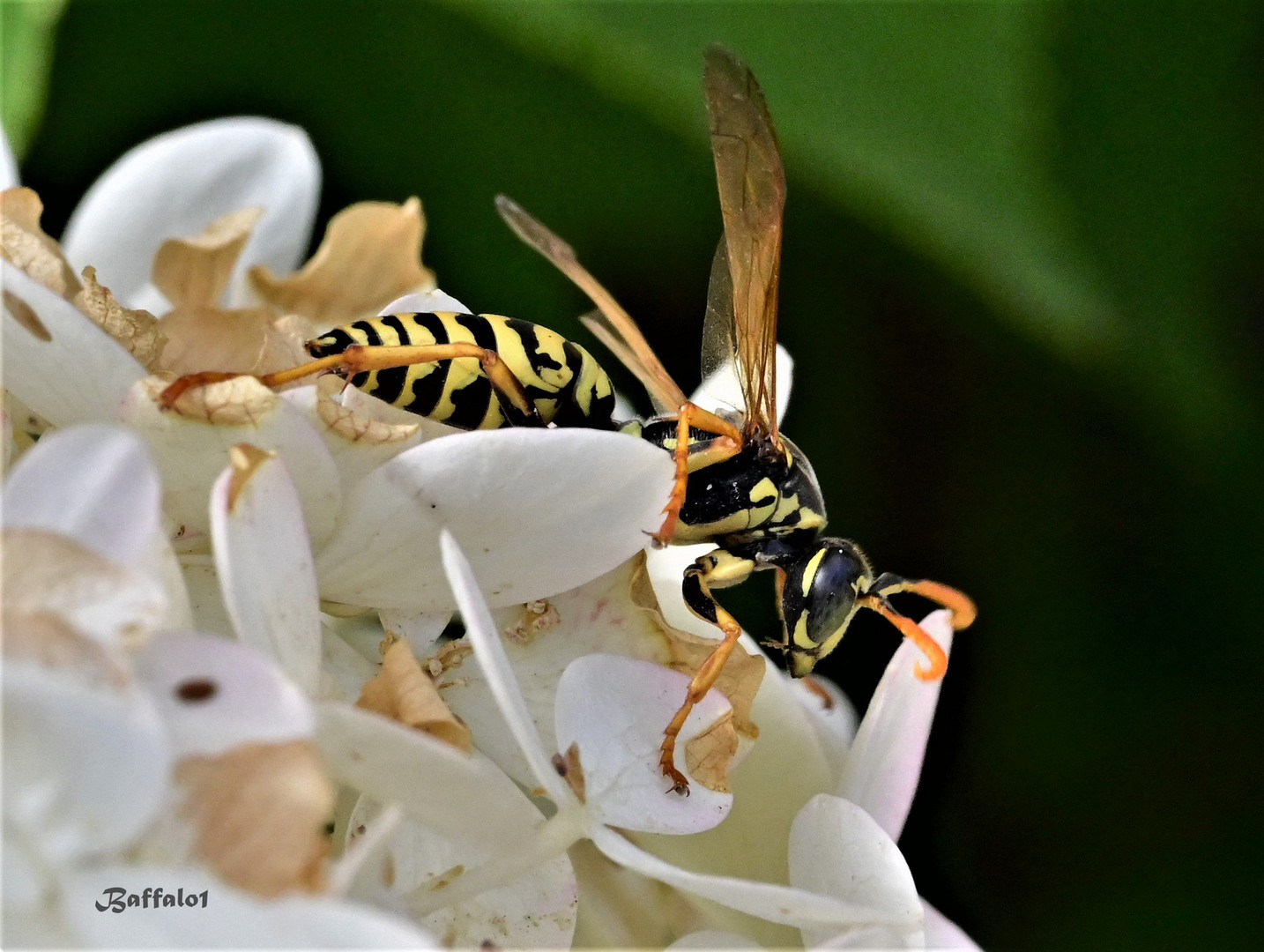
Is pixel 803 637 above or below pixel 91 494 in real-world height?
below

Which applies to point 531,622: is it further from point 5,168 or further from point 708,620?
point 5,168

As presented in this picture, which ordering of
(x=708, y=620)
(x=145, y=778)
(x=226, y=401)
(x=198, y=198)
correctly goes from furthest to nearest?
(x=198, y=198), (x=708, y=620), (x=226, y=401), (x=145, y=778)

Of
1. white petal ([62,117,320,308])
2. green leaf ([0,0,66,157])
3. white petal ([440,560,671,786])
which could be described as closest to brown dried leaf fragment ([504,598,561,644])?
white petal ([440,560,671,786])

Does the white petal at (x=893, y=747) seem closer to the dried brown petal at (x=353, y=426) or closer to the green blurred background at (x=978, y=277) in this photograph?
the dried brown petal at (x=353, y=426)


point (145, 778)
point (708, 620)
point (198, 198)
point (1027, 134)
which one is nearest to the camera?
point (145, 778)

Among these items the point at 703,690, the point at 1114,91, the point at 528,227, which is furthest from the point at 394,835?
the point at 1114,91

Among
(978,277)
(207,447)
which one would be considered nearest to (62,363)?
(207,447)

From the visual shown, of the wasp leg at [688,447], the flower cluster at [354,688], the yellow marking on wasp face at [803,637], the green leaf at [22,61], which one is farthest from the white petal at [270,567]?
the green leaf at [22,61]

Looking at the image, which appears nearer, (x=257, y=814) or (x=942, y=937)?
(x=257, y=814)
